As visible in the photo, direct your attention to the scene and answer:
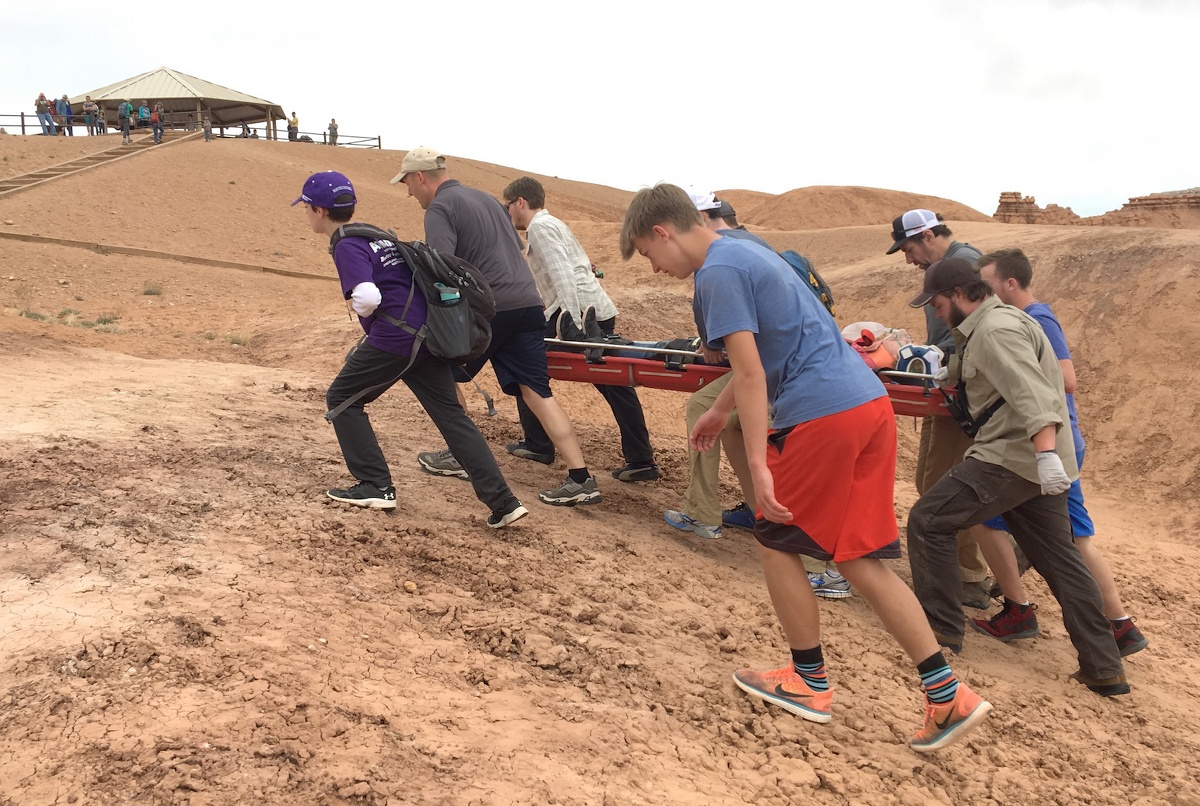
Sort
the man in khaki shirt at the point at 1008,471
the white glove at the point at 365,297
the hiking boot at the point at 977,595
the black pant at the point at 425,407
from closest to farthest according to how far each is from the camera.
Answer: the man in khaki shirt at the point at 1008,471, the white glove at the point at 365,297, the black pant at the point at 425,407, the hiking boot at the point at 977,595

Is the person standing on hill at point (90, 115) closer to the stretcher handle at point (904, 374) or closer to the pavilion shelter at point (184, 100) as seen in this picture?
the pavilion shelter at point (184, 100)

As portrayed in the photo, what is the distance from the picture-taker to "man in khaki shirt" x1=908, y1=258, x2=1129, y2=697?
3888mm

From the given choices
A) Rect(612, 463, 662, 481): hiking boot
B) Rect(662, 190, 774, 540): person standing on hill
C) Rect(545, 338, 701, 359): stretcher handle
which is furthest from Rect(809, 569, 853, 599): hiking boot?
Rect(612, 463, 662, 481): hiking boot

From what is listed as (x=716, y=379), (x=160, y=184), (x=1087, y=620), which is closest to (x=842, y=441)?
(x=1087, y=620)

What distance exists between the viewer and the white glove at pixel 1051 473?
12.4 feet

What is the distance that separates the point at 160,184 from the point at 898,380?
71.2ft

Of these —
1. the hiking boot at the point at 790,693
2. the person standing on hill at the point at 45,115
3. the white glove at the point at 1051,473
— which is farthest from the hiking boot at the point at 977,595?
the person standing on hill at the point at 45,115

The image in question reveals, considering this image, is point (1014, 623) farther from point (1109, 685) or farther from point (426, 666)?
point (426, 666)

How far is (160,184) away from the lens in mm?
22391

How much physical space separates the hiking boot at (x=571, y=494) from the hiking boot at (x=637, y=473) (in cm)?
107

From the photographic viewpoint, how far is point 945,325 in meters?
5.21

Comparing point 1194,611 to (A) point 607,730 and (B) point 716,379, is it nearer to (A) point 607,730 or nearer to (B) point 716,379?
(B) point 716,379

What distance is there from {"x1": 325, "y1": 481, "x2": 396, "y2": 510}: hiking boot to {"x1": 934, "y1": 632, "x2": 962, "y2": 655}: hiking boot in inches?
106

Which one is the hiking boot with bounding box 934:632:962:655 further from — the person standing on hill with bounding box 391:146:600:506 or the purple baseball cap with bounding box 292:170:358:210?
the purple baseball cap with bounding box 292:170:358:210
